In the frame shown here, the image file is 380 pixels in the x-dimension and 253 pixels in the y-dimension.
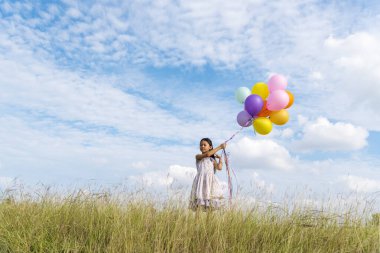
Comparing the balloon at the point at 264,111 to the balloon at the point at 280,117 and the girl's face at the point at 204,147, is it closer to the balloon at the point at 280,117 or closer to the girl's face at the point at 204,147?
the balloon at the point at 280,117

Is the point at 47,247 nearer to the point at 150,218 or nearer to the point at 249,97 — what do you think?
the point at 150,218

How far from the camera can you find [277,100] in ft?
23.5

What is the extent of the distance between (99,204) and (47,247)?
120 cm

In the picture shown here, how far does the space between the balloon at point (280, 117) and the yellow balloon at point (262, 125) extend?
0.51 feet

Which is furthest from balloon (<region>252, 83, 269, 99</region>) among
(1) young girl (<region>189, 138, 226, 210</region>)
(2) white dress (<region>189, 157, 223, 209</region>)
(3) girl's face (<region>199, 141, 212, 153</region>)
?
(2) white dress (<region>189, 157, 223, 209</region>)

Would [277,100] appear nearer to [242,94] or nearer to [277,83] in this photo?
[277,83]

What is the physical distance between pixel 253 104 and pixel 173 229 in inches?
123

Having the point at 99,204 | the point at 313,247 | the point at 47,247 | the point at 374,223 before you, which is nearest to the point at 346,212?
the point at 374,223

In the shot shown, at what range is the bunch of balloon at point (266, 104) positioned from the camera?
7242mm

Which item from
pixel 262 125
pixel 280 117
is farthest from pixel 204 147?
pixel 280 117

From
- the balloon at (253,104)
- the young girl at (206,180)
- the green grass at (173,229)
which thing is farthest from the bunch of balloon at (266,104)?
the green grass at (173,229)

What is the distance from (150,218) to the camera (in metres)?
5.25

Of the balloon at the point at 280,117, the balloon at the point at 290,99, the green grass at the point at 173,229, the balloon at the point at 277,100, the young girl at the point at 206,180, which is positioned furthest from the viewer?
the balloon at the point at 290,99

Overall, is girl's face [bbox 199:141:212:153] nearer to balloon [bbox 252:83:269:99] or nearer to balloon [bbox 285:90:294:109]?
balloon [bbox 252:83:269:99]
